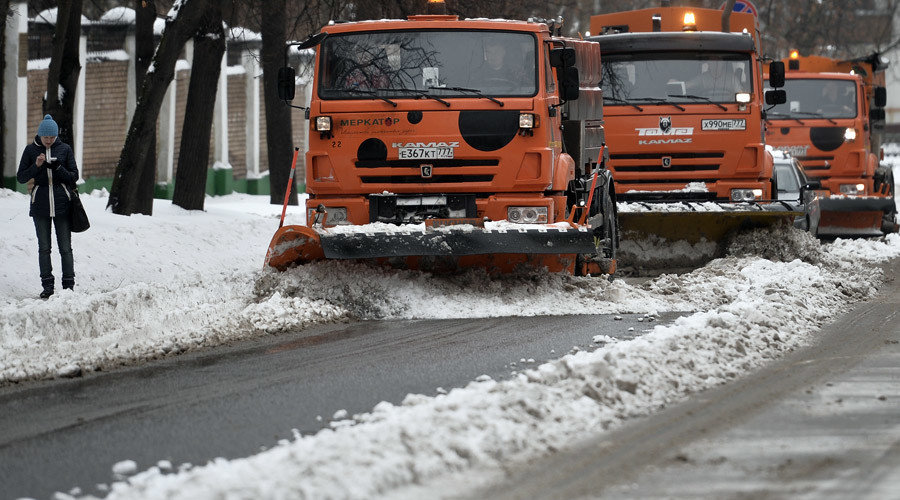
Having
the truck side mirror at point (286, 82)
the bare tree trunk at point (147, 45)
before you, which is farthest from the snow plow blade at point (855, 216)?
the truck side mirror at point (286, 82)

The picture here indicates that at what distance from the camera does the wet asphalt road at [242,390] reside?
19.9ft

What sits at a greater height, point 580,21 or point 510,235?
point 580,21

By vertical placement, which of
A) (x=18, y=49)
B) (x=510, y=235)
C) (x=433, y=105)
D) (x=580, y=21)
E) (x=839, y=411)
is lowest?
(x=839, y=411)

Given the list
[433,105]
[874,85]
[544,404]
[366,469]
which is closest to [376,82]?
[433,105]

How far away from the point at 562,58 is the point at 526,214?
1508 millimetres

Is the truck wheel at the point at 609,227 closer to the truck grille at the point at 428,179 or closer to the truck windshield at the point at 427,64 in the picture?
the truck grille at the point at 428,179

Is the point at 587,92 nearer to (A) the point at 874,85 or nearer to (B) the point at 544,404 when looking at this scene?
(B) the point at 544,404

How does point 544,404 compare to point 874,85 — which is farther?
point 874,85

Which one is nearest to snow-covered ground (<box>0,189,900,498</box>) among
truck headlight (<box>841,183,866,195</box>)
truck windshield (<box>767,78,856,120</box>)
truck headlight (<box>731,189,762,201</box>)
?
truck headlight (<box>731,189,762,201</box>)

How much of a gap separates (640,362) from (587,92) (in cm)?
737

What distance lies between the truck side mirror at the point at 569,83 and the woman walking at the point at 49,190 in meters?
4.52

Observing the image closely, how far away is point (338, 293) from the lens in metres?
11.4

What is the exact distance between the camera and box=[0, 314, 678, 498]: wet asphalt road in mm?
6078

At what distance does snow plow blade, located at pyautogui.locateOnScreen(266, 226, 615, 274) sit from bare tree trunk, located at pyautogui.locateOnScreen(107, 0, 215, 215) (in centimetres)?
727
